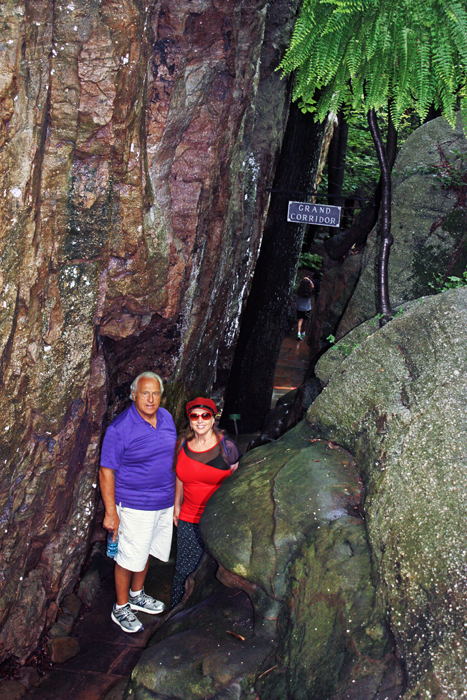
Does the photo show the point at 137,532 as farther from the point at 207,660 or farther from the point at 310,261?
the point at 310,261

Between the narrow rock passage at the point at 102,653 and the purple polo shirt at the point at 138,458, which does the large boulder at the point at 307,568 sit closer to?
the purple polo shirt at the point at 138,458

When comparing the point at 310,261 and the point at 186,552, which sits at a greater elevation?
the point at 310,261

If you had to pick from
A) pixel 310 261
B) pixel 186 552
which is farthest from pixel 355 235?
pixel 186 552

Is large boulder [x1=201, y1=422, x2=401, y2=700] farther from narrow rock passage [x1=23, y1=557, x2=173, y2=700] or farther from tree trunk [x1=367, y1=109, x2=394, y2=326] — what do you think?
tree trunk [x1=367, y1=109, x2=394, y2=326]

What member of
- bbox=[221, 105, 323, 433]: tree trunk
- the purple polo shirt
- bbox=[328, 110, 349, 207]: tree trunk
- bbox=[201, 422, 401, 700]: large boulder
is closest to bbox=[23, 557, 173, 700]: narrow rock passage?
the purple polo shirt

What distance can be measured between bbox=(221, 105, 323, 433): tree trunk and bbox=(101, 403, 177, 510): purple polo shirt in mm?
4499

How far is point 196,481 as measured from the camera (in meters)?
4.31

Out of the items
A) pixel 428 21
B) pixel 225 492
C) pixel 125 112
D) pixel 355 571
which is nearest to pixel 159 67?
pixel 125 112

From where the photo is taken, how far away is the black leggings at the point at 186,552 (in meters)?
4.42

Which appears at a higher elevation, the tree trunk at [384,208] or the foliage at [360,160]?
the foliage at [360,160]

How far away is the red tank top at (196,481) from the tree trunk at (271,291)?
474cm

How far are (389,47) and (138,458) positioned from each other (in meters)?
3.61

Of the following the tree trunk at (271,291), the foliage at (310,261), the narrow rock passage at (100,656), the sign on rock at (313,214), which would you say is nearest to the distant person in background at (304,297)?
the foliage at (310,261)

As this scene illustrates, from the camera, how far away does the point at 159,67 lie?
470 centimetres
